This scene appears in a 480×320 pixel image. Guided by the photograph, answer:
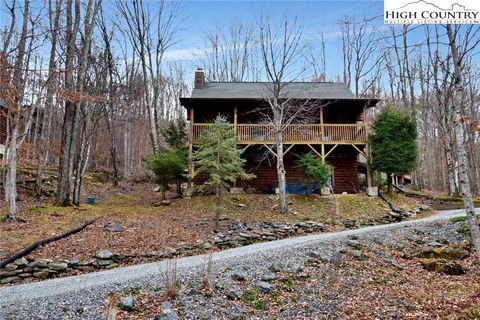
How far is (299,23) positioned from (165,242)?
12.2 m

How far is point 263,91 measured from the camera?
19531mm

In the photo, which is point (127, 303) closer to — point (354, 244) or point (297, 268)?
point (297, 268)

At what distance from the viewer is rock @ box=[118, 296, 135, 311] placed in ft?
15.9

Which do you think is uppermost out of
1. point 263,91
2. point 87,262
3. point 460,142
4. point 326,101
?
point 263,91

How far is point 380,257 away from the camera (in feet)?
25.8

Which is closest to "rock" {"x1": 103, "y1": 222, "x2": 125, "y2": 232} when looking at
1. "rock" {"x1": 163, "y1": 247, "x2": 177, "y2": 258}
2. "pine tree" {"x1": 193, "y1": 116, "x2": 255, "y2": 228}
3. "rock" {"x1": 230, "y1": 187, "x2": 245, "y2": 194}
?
"rock" {"x1": 163, "y1": 247, "x2": 177, "y2": 258}

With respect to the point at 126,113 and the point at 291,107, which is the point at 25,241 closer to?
the point at 291,107

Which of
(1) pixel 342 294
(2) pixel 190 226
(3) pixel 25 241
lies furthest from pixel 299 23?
(3) pixel 25 241

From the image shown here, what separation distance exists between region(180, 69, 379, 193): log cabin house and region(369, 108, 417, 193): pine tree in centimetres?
79

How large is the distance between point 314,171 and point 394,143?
4.89 m

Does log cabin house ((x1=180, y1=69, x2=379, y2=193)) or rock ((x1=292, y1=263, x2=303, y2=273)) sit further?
log cabin house ((x1=180, y1=69, x2=379, y2=193))

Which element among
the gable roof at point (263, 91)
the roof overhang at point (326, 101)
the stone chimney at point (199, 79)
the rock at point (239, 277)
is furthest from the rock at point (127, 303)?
the stone chimney at point (199, 79)

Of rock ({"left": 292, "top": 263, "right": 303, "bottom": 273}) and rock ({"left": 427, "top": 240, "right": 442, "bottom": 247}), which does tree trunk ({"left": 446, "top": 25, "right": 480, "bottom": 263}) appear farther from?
rock ({"left": 292, "top": 263, "right": 303, "bottom": 273})

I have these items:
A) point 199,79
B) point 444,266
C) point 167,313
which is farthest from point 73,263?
point 199,79
